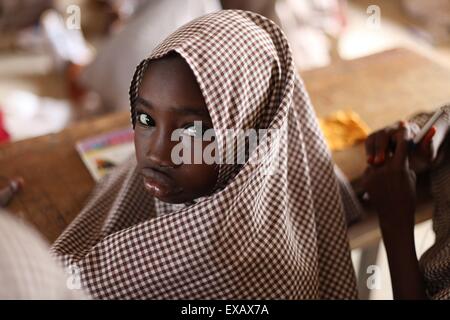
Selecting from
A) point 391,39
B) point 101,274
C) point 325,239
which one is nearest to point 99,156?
point 101,274

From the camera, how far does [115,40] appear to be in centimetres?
166

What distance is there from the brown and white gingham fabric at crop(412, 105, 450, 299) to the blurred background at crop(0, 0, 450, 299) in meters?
0.08

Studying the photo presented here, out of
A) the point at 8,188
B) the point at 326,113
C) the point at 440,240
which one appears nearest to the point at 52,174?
the point at 8,188

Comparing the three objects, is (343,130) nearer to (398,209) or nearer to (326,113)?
(326,113)

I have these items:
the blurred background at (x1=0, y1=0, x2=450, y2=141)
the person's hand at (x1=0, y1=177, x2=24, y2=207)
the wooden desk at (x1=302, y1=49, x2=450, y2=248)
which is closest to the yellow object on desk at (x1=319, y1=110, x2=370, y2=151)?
the wooden desk at (x1=302, y1=49, x2=450, y2=248)

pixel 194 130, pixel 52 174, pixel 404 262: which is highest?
pixel 194 130

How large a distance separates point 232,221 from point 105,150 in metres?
0.48

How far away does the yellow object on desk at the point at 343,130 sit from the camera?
1.09 meters

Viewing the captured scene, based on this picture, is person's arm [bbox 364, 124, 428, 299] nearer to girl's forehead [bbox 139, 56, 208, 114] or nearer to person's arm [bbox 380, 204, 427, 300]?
person's arm [bbox 380, 204, 427, 300]

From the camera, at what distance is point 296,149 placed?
2.85 ft

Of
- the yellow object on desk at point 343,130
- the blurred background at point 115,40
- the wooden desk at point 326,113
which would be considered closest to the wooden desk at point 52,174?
the wooden desk at point 326,113

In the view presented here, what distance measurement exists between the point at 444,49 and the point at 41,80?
85.8 inches

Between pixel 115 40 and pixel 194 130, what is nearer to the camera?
pixel 194 130

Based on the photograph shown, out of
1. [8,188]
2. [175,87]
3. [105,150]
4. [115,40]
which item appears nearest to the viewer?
[175,87]
